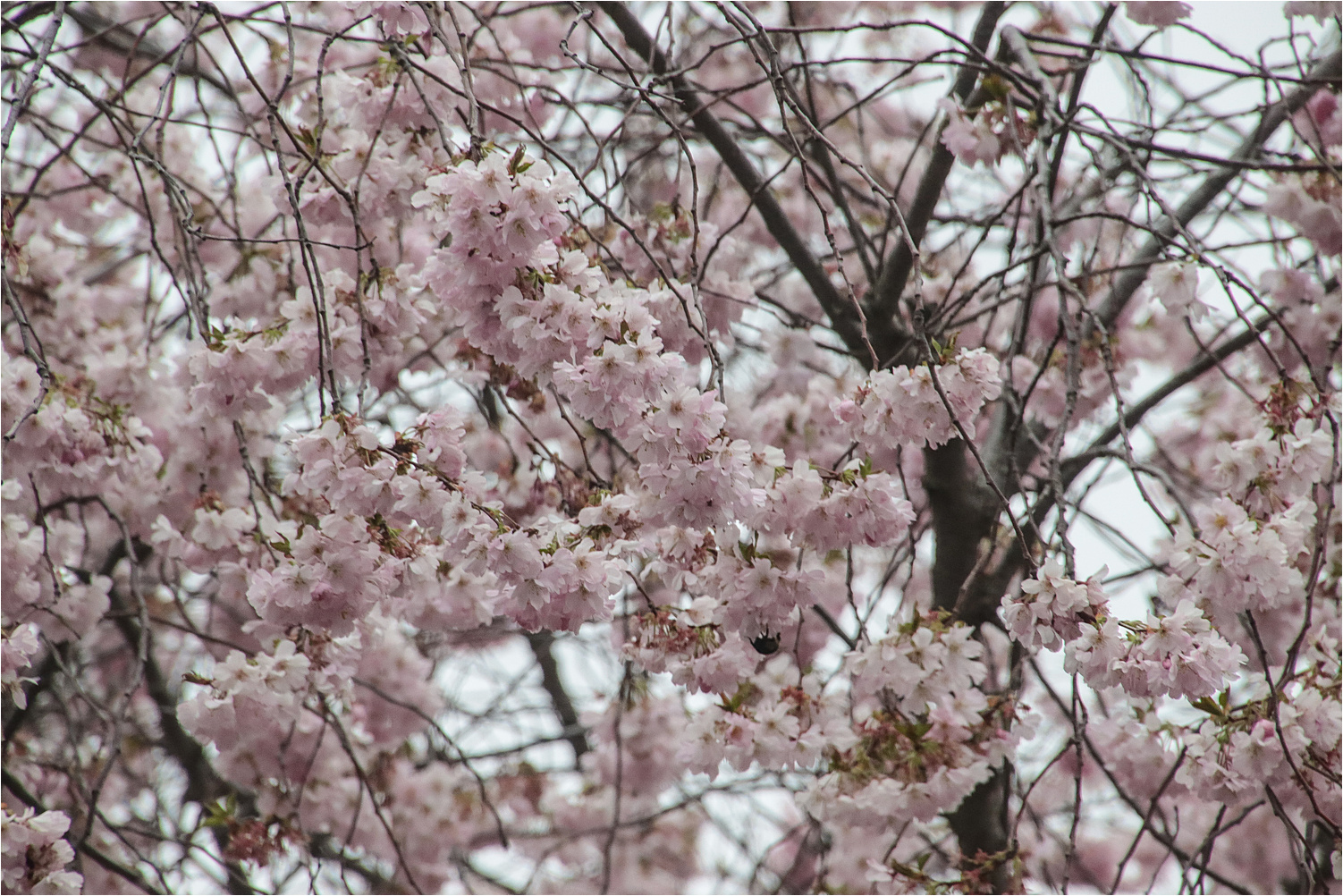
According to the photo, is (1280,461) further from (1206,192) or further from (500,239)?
(500,239)

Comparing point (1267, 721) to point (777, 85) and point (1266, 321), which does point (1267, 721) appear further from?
point (777, 85)

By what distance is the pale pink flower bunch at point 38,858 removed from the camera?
1.87 meters

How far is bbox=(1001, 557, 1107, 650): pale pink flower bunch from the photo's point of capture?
4.99ft

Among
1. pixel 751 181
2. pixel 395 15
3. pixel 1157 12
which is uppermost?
pixel 1157 12

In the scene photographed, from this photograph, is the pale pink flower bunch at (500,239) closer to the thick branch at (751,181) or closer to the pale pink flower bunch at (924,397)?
the pale pink flower bunch at (924,397)

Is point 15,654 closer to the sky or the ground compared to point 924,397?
closer to the ground

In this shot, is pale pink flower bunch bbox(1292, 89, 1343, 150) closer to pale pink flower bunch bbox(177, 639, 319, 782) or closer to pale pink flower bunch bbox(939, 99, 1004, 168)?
pale pink flower bunch bbox(939, 99, 1004, 168)

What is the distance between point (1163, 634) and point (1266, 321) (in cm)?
128

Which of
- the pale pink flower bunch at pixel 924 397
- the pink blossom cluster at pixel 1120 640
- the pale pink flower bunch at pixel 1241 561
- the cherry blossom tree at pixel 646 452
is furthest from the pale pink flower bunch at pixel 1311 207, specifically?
the pink blossom cluster at pixel 1120 640

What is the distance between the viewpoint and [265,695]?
1896 millimetres

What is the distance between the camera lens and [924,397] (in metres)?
1.68

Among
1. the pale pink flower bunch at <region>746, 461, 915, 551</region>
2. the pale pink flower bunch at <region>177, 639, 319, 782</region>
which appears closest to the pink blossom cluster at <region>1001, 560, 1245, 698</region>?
the pale pink flower bunch at <region>746, 461, 915, 551</region>

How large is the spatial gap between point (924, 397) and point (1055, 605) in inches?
A: 13.9

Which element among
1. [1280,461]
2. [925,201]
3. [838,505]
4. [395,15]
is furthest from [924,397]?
[395,15]
